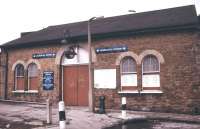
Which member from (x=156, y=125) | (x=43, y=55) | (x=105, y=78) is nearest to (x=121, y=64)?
(x=105, y=78)

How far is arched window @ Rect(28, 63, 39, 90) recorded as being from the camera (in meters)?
21.1

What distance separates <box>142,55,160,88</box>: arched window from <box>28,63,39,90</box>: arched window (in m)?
7.82

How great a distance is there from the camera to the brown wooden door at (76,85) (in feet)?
63.1

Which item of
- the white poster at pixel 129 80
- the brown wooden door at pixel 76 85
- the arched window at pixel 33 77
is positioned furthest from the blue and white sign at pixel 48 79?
the white poster at pixel 129 80

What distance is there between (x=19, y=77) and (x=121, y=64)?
8.27 m

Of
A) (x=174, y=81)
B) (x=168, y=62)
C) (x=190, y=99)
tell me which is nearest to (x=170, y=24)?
(x=168, y=62)

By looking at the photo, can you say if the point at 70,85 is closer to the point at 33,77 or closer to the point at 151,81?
the point at 33,77

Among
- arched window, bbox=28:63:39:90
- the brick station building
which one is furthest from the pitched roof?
arched window, bbox=28:63:39:90

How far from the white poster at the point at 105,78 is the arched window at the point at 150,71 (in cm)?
180

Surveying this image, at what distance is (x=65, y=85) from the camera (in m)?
19.9

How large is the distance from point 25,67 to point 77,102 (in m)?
4.78

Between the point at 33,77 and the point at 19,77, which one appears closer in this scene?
the point at 33,77

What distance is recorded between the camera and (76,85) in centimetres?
1956

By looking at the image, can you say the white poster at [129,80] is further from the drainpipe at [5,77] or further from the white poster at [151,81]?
the drainpipe at [5,77]
